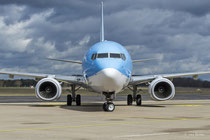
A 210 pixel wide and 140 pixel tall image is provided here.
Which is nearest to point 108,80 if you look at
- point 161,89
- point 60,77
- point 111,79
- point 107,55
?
point 111,79

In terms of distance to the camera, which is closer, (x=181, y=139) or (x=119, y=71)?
(x=181, y=139)

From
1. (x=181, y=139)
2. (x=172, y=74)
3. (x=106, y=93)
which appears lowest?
(x=181, y=139)

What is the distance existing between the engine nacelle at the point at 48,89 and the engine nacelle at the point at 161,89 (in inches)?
227

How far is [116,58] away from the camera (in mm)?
18562

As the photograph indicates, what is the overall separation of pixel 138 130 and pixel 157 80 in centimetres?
1277

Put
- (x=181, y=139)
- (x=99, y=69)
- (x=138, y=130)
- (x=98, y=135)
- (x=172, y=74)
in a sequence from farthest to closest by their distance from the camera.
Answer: (x=172, y=74)
(x=99, y=69)
(x=138, y=130)
(x=98, y=135)
(x=181, y=139)

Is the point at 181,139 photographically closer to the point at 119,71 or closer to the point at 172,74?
the point at 119,71

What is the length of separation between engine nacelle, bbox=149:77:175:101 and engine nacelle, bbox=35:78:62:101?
5.77m

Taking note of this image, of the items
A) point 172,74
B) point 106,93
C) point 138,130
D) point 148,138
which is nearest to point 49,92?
point 106,93

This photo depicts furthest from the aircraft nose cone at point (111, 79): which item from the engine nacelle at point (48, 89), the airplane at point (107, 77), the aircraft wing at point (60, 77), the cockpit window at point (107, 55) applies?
the engine nacelle at point (48, 89)

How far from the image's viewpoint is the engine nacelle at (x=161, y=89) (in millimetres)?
21641

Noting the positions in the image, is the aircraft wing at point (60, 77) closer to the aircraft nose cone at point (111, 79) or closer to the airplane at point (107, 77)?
the airplane at point (107, 77)

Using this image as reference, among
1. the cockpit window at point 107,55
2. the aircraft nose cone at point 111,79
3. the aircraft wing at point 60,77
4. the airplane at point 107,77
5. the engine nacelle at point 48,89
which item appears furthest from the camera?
the aircraft wing at point 60,77

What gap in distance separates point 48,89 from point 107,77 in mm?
6997
